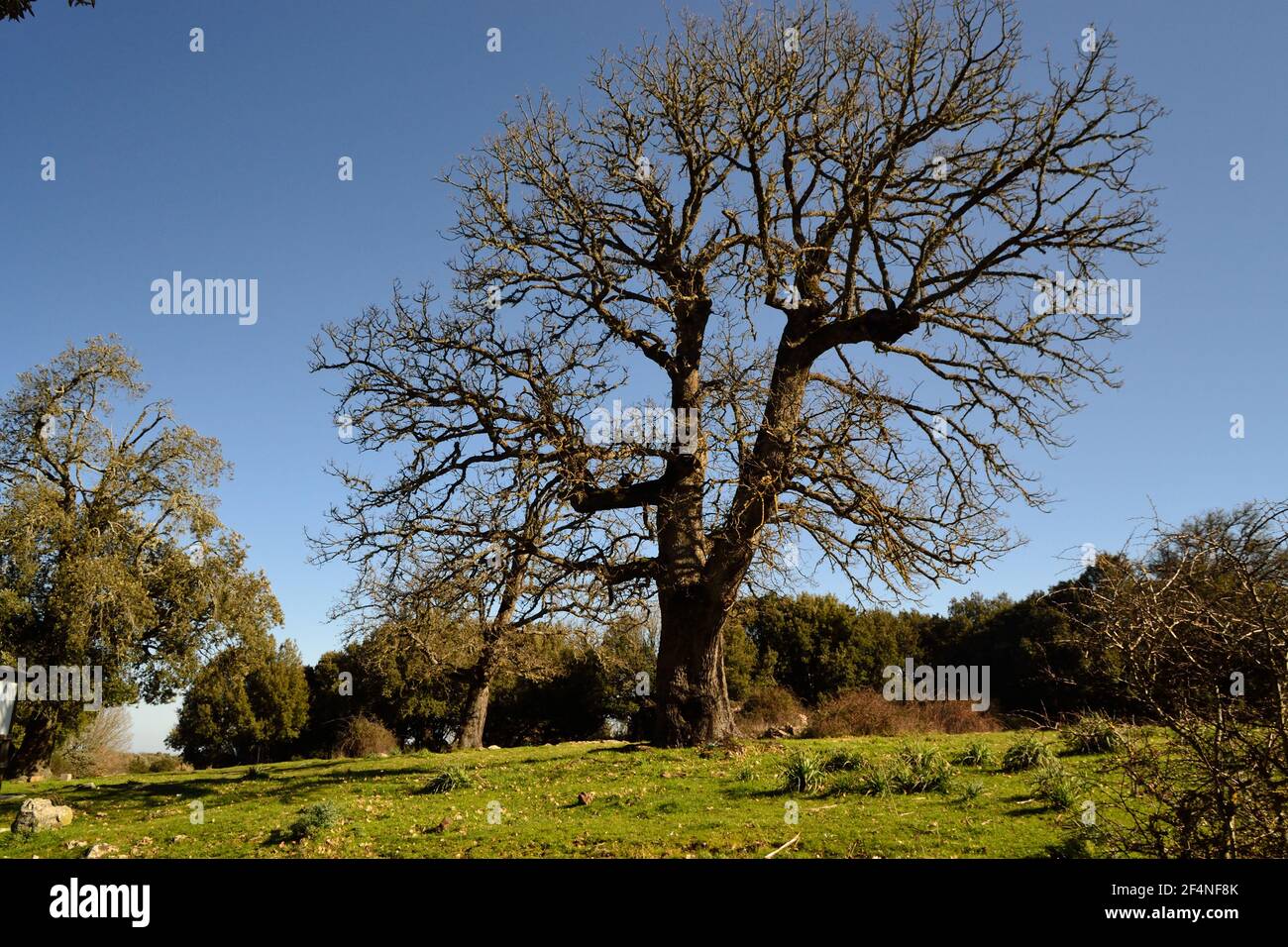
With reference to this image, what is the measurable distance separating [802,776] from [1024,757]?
125 inches

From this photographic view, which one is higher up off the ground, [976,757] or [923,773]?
[923,773]

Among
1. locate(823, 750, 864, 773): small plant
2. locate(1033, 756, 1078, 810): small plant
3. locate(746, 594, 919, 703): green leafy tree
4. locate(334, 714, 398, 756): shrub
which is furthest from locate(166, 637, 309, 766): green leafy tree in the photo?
locate(1033, 756, 1078, 810): small plant

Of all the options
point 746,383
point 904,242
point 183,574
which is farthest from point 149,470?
point 904,242

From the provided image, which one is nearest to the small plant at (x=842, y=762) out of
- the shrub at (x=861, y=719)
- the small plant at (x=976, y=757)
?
the small plant at (x=976, y=757)

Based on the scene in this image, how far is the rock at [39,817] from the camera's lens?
1237 cm

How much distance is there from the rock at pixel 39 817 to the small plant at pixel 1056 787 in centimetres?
1420

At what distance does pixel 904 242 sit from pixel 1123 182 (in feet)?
11.4

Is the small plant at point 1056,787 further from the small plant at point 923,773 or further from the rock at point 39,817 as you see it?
the rock at point 39,817

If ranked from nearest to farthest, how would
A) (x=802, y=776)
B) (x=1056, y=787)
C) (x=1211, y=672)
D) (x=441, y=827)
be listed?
(x=1211, y=672), (x=1056, y=787), (x=441, y=827), (x=802, y=776)

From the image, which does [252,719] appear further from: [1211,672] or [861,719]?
[1211,672]

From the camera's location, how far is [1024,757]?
1107 cm

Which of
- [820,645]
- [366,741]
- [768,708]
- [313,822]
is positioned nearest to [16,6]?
[313,822]

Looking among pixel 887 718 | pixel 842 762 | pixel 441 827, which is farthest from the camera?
pixel 887 718

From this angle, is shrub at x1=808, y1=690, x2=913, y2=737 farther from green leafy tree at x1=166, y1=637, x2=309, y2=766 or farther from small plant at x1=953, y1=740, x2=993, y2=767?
green leafy tree at x1=166, y1=637, x2=309, y2=766
